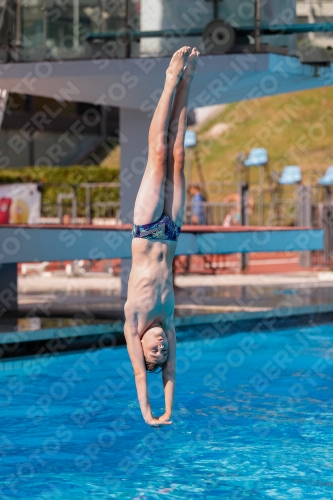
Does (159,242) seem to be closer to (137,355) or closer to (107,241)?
(137,355)

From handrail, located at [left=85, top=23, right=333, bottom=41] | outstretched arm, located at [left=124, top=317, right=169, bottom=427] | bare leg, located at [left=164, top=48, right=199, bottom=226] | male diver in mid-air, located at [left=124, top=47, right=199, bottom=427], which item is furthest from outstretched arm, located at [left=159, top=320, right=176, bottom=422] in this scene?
handrail, located at [left=85, top=23, right=333, bottom=41]

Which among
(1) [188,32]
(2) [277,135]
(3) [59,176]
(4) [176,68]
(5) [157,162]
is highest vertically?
(2) [277,135]

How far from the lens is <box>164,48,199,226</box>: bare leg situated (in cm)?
582

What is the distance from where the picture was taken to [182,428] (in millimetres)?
7586

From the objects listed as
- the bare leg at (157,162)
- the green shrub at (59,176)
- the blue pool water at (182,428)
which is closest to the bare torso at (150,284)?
the bare leg at (157,162)

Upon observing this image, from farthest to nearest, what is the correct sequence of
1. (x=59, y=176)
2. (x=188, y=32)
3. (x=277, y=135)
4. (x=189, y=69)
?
(x=277, y=135) → (x=59, y=176) → (x=188, y=32) → (x=189, y=69)

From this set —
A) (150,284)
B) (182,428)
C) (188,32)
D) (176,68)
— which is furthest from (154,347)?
(188,32)

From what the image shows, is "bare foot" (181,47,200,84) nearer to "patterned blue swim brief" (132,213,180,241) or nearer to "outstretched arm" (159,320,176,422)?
"patterned blue swim brief" (132,213,180,241)

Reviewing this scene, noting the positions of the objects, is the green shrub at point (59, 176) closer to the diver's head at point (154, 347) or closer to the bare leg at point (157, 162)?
the bare leg at point (157, 162)

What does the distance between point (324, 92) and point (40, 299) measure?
1249 inches

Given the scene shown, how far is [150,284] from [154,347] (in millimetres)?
408

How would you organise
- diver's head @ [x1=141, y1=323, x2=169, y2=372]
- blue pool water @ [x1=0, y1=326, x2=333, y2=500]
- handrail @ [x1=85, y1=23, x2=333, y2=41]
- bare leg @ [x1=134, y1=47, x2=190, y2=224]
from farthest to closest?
1. handrail @ [x1=85, y1=23, x2=333, y2=41]
2. blue pool water @ [x1=0, y1=326, x2=333, y2=500]
3. bare leg @ [x1=134, y1=47, x2=190, y2=224]
4. diver's head @ [x1=141, y1=323, x2=169, y2=372]

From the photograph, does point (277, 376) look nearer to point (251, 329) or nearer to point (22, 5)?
point (251, 329)

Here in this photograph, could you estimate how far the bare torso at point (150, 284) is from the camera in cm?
563
